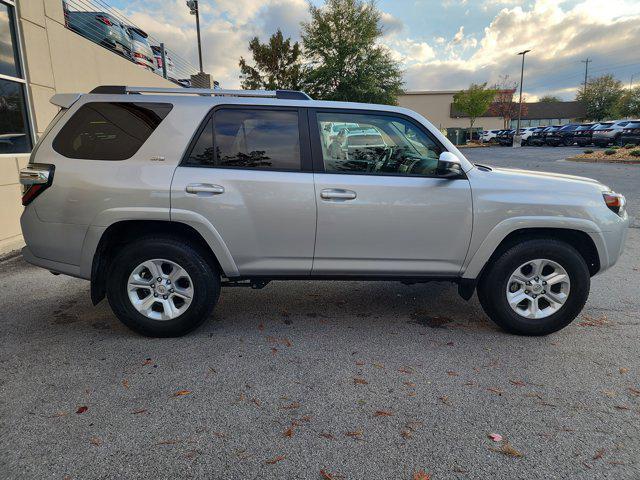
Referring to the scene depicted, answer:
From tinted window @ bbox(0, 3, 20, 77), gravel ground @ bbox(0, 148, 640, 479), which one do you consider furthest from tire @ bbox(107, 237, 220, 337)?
tinted window @ bbox(0, 3, 20, 77)

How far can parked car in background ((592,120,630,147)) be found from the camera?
29.5 meters

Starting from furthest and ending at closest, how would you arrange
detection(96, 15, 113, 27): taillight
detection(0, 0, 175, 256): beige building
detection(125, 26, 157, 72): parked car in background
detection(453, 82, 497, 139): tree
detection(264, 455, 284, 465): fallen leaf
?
1. detection(453, 82, 497, 139): tree
2. detection(125, 26, 157, 72): parked car in background
3. detection(96, 15, 113, 27): taillight
4. detection(0, 0, 175, 256): beige building
5. detection(264, 455, 284, 465): fallen leaf

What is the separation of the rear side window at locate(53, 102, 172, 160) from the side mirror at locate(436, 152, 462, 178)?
2.21 m

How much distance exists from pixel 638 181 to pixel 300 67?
19.0 m

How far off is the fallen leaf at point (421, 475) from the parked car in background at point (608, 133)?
34236 mm

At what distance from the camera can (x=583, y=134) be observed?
3456 cm

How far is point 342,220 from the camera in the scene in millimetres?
3490

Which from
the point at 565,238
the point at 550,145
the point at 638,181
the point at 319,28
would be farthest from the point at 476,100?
the point at 565,238

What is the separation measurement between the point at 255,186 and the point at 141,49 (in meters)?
11.8

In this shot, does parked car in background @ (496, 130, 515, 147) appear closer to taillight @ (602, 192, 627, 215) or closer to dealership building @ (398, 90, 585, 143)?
dealership building @ (398, 90, 585, 143)

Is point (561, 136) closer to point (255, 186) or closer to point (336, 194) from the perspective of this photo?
point (336, 194)

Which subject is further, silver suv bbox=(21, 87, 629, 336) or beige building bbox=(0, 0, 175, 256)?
beige building bbox=(0, 0, 175, 256)

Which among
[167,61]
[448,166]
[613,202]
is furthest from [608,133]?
[448,166]

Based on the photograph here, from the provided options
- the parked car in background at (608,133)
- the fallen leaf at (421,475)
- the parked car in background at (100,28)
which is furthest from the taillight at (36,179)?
the parked car in background at (608,133)
